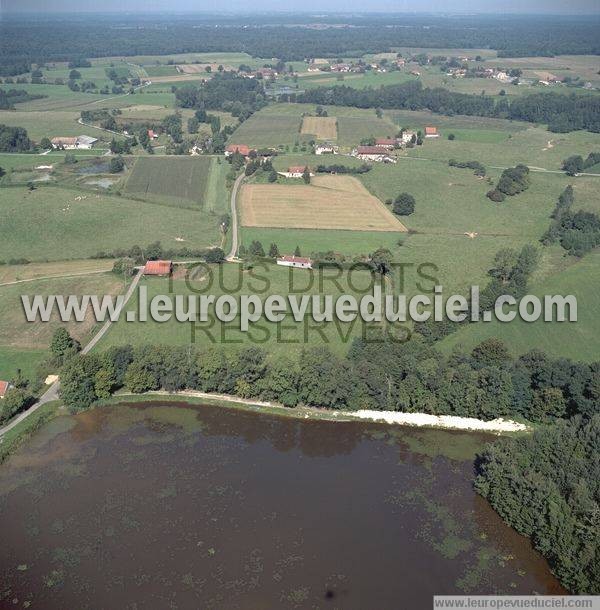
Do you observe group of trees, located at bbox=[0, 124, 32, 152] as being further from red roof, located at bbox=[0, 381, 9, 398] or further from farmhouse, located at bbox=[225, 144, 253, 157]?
red roof, located at bbox=[0, 381, 9, 398]

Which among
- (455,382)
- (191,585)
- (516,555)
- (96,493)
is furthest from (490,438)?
(96,493)

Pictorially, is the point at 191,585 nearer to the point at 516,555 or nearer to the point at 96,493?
the point at 96,493

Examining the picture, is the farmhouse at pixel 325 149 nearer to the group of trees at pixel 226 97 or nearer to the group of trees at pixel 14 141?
the group of trees at pixel 226 97

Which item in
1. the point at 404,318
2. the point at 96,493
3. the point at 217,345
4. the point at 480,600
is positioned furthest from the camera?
the point at 404,318

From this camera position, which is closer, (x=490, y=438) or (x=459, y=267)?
(x=490, y=438)

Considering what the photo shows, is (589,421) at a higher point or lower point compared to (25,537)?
higher

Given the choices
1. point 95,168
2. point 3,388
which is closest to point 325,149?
point 95,168

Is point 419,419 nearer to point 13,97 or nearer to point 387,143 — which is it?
point 387,143
